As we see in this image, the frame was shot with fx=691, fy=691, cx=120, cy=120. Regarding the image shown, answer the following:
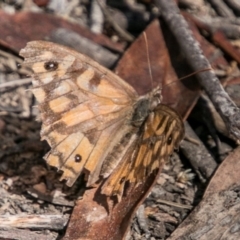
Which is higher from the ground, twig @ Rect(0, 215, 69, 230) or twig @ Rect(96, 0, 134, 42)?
twig @ Rect(96, 0, 134, 42)

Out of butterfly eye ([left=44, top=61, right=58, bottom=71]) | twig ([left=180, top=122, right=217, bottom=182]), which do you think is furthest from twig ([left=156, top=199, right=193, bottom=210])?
butterfly eye ([left=44, top=61, right=58, bottom=71])

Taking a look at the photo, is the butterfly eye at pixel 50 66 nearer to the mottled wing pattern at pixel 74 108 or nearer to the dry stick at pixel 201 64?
the mottled wing pattern at pixel 74 108

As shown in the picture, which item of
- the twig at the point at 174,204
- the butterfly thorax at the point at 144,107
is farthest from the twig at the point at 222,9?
the twig at the point at 174,204

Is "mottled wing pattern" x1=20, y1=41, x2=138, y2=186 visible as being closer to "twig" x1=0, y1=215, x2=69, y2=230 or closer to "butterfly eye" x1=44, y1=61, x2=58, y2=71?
"butterfly eye" x1=44, y1=61, x2=58, y2=71

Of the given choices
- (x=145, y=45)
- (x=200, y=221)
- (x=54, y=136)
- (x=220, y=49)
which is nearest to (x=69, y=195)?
(x=54, y=136)

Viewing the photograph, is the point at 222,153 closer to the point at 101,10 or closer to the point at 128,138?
the point at 128,138

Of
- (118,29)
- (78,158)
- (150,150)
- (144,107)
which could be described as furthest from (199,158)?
(118,29)
